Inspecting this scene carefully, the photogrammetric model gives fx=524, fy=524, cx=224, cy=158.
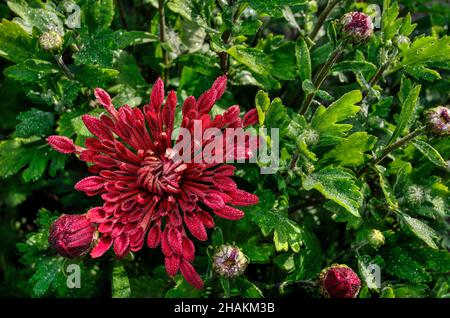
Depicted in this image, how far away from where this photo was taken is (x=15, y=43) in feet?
5.07

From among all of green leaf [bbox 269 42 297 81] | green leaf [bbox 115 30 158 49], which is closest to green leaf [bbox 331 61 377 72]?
green leaf [bbox 269 42 297 81]

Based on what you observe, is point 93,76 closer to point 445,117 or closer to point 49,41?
point 49,41

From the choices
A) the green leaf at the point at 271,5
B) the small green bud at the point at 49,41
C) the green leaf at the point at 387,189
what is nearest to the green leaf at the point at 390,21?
the green leaf at the point at 271,5

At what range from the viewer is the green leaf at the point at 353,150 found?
141 cm

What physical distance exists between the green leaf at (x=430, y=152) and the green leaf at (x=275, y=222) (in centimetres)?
39

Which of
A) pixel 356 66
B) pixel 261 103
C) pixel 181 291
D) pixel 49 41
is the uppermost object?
pixel 49 41

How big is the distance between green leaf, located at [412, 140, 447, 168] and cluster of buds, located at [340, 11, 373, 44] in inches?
12.7

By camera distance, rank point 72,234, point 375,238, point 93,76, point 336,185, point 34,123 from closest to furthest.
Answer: point 72,234 < point 336,185 < point 375,238 < point 93,76 < point 34,123

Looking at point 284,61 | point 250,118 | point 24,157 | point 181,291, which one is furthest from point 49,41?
point 181,291

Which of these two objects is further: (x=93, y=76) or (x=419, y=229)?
(x=93, y=76)

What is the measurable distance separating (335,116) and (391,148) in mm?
214
